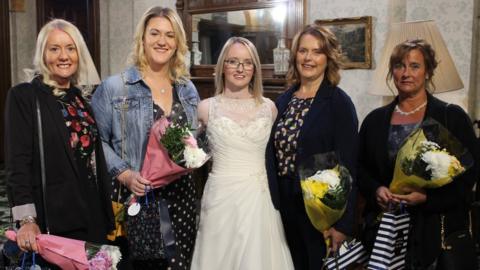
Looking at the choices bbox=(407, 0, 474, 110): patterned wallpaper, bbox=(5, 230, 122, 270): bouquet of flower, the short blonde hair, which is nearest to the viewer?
bbox=(5, 230, 122, 270): bouquet of flower

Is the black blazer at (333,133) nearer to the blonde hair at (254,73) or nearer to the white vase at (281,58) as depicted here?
the blonde hair at (254,73)

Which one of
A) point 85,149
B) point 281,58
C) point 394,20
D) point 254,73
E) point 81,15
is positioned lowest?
point 85,149

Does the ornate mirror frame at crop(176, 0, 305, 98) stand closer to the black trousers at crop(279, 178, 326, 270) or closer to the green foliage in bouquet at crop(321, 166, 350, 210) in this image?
the black trousers at crop(279, 178, 326, 270)

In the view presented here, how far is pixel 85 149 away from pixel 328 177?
1052 mm

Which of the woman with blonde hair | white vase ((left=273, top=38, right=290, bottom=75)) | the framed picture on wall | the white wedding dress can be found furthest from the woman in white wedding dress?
white vase ((left=273, top=38, right=290, bottom=75))

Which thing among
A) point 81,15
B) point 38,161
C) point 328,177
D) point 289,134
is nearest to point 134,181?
point 38,161

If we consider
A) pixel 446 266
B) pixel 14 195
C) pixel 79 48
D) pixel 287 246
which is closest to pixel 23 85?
pixel 79 48

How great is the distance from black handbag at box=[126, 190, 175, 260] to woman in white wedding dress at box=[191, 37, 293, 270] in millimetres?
302

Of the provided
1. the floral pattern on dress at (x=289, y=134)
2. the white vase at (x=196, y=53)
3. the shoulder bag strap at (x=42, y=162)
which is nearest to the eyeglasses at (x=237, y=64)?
the floral pattern on dress at (x=289, y=134)

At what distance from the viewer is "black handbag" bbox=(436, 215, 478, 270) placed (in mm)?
2209

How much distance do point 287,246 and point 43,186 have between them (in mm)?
1254

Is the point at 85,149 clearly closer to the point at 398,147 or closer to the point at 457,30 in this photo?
the point at 398,147

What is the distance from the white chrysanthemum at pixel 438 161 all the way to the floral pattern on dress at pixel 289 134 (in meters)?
0.65

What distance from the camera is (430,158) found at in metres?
2.03
